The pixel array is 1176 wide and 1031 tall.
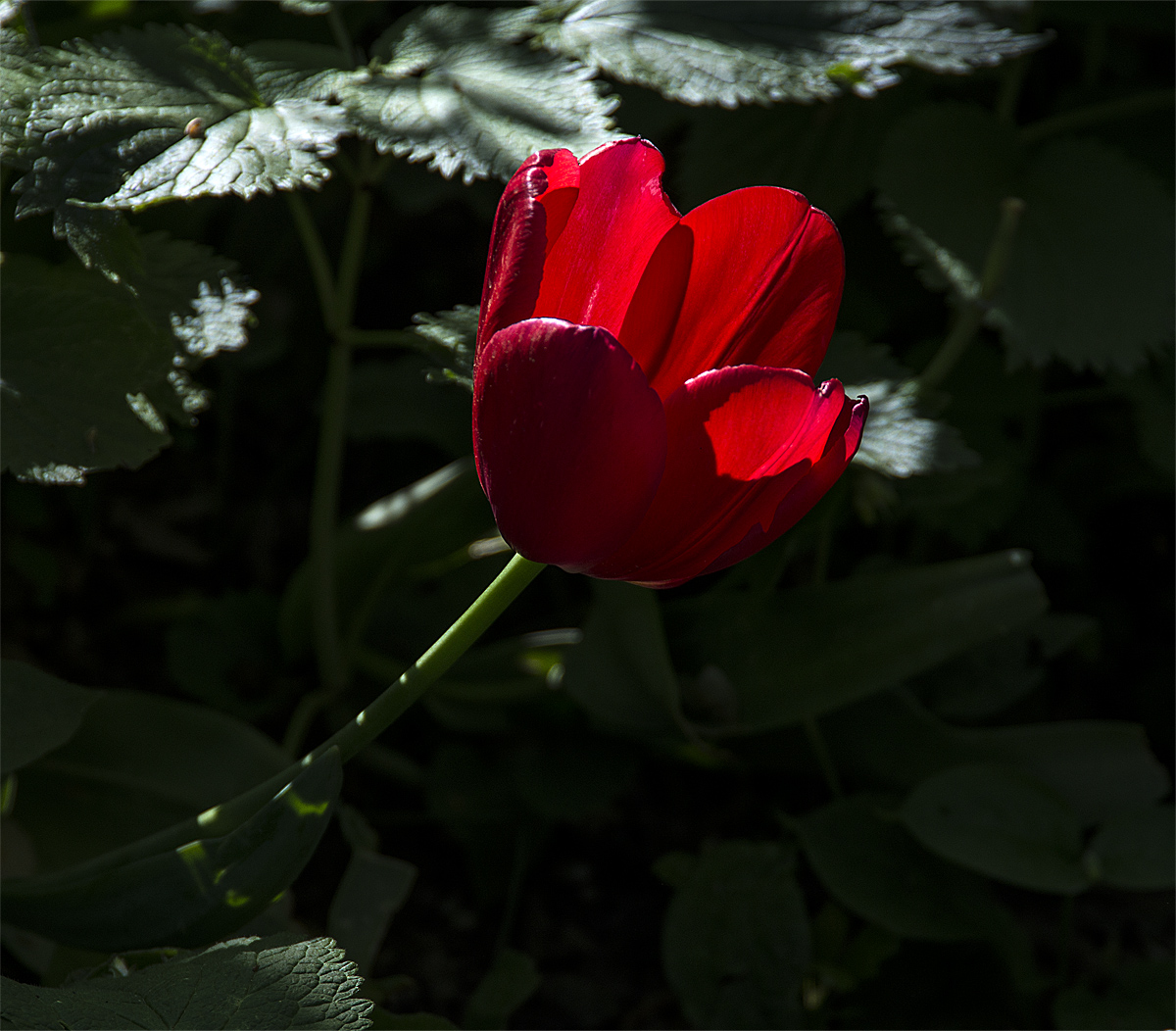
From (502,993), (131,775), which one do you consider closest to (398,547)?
(131,775)

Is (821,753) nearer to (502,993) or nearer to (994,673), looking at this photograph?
(994,673)

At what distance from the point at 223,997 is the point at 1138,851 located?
0.74 meters

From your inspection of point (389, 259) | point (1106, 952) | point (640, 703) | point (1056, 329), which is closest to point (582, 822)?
point (640, 703)

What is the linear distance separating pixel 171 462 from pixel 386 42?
2.82 ft

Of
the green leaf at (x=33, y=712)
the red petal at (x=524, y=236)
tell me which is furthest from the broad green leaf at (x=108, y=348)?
the red petal at (x=524, y=236)

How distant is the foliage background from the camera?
0.81 metres

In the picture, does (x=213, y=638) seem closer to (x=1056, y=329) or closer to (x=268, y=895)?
(x=268, y=895)

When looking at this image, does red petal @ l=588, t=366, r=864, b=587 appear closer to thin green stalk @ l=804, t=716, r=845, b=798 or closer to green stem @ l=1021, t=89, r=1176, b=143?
thin green stalk @ l=804, t=716, r=845, b=798

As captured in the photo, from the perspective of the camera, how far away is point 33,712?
27.8 inches

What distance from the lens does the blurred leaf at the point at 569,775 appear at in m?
0.99

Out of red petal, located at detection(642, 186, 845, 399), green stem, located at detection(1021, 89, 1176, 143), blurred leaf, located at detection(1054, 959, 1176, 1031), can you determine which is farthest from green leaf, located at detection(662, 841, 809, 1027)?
green stem, located at detection(1021, 89, 1176, 143)

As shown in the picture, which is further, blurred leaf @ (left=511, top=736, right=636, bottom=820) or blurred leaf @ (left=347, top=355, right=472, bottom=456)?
blurred leaf @ (left=347, top=355, right=472, bottom=456)

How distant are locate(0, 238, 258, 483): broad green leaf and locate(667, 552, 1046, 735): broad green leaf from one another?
537 millimetres

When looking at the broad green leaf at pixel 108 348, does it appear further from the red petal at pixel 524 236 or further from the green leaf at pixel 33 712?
the red petal at pixel 524 236
